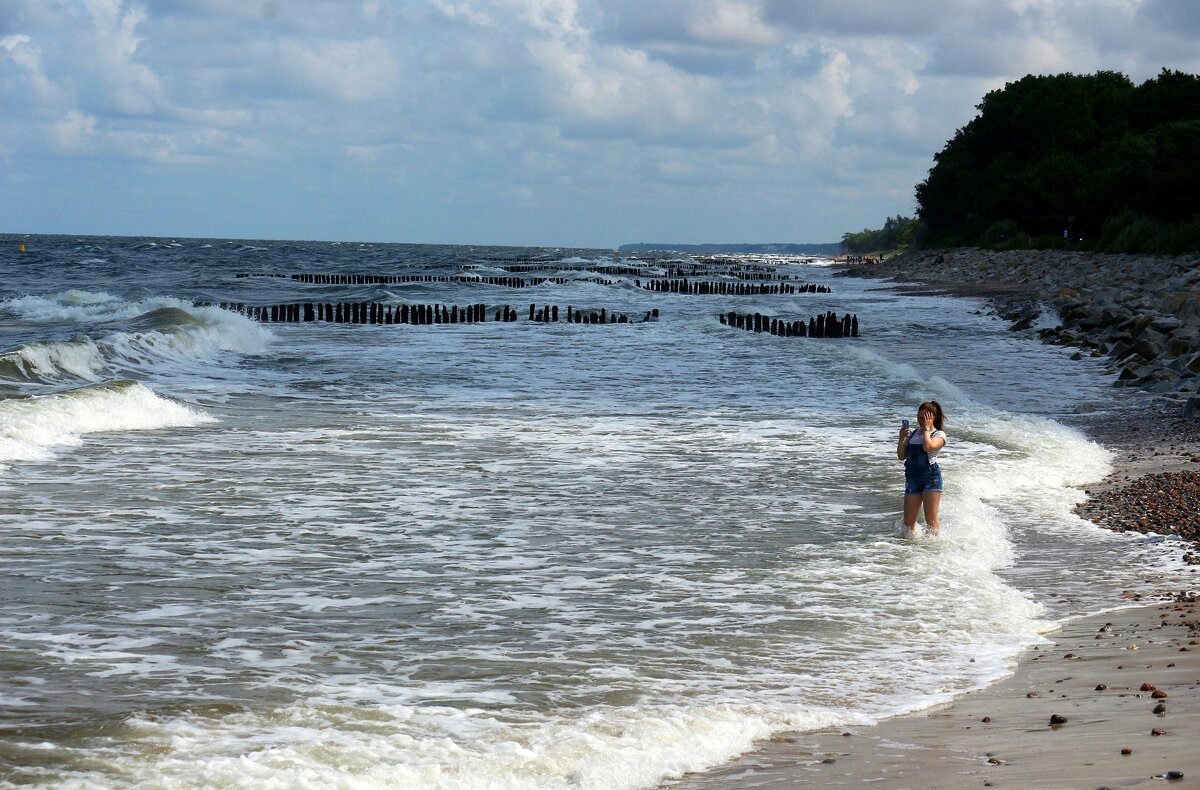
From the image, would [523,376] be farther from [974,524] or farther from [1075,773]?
[1075,773]

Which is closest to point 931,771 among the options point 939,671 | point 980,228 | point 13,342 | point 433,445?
point 939,671

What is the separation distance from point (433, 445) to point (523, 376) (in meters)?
8.88

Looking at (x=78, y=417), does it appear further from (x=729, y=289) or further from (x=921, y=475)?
(x=729, y=289)

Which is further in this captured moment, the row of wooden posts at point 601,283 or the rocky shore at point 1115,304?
the row of wooden posts at point 601,283

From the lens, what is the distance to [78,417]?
15.1m

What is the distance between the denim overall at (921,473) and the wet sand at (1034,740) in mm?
3054

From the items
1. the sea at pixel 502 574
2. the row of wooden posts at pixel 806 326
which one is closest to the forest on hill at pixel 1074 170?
the row of wooden posts at pixel 806 326

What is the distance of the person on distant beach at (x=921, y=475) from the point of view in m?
9.85

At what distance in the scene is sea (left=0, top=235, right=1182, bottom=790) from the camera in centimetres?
553

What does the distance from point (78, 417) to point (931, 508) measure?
1027 centimetres

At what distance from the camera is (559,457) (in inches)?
533

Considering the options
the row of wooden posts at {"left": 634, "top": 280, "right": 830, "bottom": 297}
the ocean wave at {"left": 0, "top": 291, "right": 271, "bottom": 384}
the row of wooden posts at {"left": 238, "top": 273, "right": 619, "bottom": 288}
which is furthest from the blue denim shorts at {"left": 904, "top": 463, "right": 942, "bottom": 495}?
the row of wooden posts at {"left": 238, "top": 273, "right": 619, "bottom": 288}

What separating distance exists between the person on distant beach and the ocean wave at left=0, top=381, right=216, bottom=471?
8342mm

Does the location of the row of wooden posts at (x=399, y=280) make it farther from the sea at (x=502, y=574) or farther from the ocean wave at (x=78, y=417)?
the ocean wave at (x=78, y=417)
